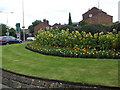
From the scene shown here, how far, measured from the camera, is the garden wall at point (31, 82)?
4945 mm

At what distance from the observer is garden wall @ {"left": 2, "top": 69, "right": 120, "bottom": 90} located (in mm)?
4945

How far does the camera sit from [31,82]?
19.2 ft

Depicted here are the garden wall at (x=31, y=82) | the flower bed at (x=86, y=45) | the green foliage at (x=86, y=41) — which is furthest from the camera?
the green foliage at (x=86, y=41)

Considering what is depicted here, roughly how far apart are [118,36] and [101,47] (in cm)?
108

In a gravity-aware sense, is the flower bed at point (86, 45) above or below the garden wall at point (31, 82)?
above

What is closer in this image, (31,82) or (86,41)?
(31,82)

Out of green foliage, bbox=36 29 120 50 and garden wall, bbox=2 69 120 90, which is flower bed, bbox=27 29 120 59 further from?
garden wall, bbox=2 69 120 90

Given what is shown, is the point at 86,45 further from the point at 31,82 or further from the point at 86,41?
the point at 31,82

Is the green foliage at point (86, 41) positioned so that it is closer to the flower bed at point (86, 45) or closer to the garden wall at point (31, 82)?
the flower bed at point (86, 45)

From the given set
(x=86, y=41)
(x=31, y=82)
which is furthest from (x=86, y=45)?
(x=31, y=82)

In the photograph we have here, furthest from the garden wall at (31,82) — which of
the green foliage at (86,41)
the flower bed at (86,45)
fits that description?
the green foliage at (86,41)

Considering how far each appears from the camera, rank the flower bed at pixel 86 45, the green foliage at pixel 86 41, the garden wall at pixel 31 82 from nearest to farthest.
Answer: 1. the garden wall at pixel 31 82
2. the flower bed at pixel 86 45
3. the green foliage at pixel 86 41

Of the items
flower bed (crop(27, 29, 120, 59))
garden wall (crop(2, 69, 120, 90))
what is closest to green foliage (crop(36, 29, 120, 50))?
flower bed (crop(27, 29, 120, 59))

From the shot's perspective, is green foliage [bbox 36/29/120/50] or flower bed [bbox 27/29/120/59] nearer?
flower bed [bbox 27/29/120/59]
